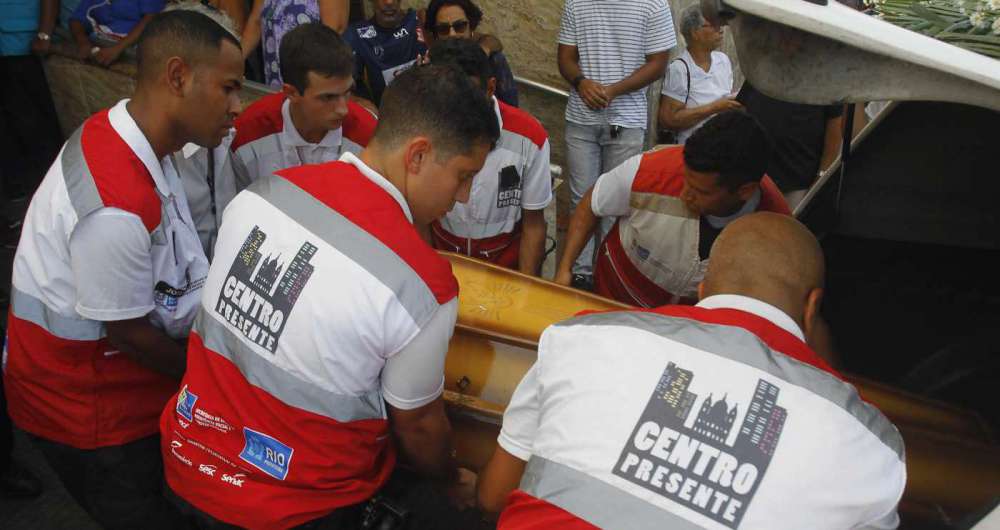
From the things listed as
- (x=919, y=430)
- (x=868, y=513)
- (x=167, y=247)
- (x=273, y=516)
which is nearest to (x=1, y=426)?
(x=167, y=247)

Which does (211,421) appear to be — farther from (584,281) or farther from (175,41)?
(584,281)

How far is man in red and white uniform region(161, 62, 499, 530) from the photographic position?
156 centimetres

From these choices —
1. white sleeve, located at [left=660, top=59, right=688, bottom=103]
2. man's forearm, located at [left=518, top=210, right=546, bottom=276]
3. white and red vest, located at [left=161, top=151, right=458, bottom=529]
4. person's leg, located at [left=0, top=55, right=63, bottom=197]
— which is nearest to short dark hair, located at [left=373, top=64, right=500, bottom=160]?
white and red vest, located at [left=161, top=151, right=458, bottom=529]

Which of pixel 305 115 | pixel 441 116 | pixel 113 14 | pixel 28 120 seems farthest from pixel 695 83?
pixel 28 120

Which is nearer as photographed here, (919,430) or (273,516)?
(273,516)

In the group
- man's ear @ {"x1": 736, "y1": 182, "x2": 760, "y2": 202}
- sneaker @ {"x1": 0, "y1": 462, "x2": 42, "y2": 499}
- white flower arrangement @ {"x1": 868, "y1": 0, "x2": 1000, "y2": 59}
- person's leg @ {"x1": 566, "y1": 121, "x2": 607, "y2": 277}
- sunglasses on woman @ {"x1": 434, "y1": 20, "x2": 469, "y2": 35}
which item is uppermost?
white flower arrangement @ {"x1": 868, "y1": 0, "x2": 1000, "y2": 59}

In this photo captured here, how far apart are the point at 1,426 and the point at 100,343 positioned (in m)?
1.20

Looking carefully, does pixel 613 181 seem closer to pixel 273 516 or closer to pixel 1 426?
pixel 273 516

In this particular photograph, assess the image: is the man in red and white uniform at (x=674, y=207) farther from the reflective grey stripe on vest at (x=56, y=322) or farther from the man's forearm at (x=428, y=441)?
the reflective grey stripe on vest at (x=56, y=322)

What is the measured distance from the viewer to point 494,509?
64.9 inches

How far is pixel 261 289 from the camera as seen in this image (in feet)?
5.31

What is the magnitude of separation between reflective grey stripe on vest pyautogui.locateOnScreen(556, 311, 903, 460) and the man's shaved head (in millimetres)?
208

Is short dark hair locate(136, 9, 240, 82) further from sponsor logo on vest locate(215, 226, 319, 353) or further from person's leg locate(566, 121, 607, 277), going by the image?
person's leg locate(566, 121, 607, 277)

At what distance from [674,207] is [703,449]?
4.97ft
